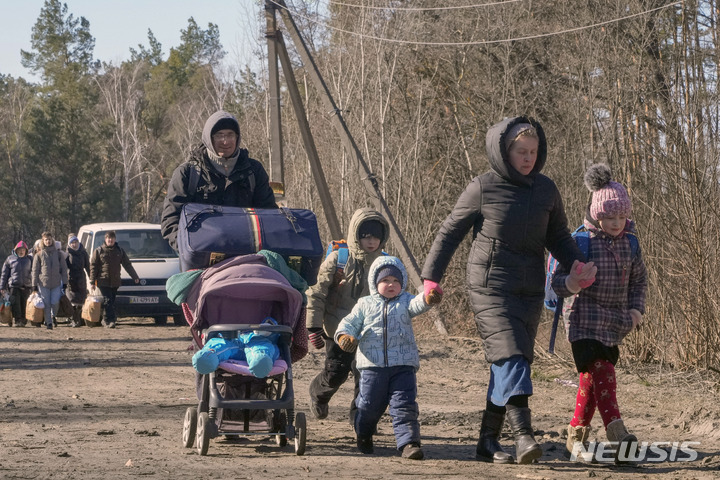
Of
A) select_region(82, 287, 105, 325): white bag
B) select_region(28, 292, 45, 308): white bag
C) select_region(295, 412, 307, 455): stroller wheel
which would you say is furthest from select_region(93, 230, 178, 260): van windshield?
select_region(295, 412, 307, 455): stroller wheel

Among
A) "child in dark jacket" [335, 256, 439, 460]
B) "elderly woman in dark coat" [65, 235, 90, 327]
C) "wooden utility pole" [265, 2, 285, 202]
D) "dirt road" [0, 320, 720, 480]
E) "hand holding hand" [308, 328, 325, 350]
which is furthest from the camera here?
"elderly woman in dark coat" [65, 235, 90, 327]

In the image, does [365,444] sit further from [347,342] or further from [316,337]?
[316,337]

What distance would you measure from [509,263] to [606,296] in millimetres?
744

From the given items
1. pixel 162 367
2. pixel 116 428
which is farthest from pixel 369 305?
pixel 162 367

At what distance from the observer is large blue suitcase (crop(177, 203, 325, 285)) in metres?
7.09

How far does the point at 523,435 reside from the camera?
21.3ft

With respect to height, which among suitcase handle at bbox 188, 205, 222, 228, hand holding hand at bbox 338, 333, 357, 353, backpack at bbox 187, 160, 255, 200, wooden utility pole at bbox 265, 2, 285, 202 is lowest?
hand holding hand at bbox 338, 333, 357, 353

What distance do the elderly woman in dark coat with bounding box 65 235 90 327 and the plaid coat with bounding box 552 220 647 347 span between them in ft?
55.0

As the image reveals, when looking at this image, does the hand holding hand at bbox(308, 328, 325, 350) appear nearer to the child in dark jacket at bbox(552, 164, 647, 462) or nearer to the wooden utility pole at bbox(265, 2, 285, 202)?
the child in dark jacket at bbox(552, 164, 647, 462)

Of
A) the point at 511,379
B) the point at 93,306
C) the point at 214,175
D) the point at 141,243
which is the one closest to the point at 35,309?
the point at 93,306

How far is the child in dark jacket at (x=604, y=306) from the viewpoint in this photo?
22.6 feet

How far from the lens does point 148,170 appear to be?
7606 centimetres

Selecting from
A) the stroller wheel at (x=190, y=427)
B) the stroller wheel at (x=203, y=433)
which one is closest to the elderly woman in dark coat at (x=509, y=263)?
the stroller wheel at (x=203, y=433)

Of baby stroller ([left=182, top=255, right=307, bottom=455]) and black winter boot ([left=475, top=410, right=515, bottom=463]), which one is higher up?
baby stroller ([left=182, top=255, right=307, bottom=455])
